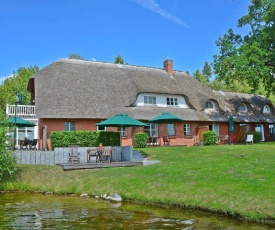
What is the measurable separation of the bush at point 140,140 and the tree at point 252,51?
1216cm

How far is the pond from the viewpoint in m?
8.31

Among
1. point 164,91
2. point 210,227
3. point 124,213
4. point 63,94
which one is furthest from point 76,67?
point 210,227

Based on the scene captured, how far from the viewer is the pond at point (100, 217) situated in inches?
327

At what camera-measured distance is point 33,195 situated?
13.6 meters

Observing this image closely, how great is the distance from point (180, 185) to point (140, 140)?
1549 centimetres

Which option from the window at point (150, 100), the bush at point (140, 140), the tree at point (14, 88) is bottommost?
the bush at point (140, 140)

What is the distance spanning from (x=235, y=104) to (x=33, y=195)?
2814cm

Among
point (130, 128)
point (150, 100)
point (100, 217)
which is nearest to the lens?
point (100, 217)

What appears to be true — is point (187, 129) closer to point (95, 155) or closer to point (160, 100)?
point (160, 100)

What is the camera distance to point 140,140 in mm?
27109

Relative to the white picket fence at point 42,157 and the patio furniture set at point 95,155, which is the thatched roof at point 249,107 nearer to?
the patio furniture set at point 95,155

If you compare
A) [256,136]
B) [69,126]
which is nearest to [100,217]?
[69,126]

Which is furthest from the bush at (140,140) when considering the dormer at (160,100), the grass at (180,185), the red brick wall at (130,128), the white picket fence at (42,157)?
the grass at (180,185)

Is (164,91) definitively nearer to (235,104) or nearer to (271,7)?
(235,104)
